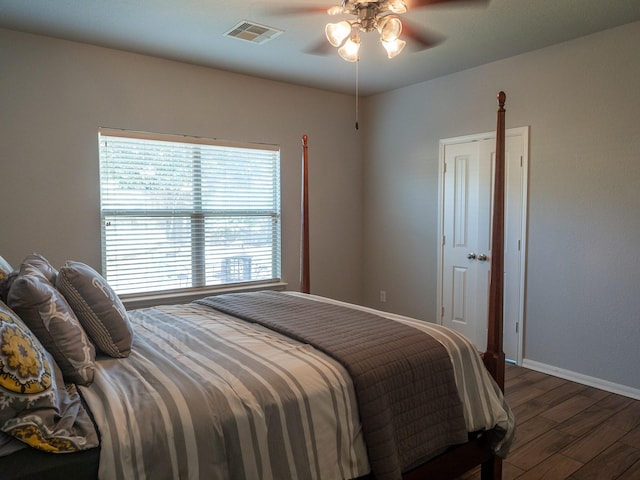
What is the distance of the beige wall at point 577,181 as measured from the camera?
323cm

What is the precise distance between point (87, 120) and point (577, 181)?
3768mm

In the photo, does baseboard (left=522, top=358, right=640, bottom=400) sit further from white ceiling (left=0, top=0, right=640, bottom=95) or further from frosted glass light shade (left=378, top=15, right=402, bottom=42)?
frosted glass light shade (left=378, top=15, right=402, bottom=42)

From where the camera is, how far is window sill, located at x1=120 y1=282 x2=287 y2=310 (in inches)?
149

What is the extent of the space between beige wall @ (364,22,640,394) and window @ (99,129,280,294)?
1739mm

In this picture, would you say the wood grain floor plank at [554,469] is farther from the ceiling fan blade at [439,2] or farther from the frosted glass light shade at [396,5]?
the ceiling fan blade at [439,2]

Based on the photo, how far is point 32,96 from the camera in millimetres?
3355

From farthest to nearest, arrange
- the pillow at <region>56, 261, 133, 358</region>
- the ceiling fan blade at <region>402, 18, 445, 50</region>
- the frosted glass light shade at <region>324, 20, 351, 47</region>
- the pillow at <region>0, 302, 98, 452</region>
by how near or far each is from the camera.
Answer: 1. the ceiling fan blade at <region>402, 18, 445, 50</region>
2. the frosted glass light shade at <region>324, 20, 351, 47</region>
3. the pillow at <region>56, 261, 133, 358</region>
4. the pillow at <region>0, 302, 98, 452</region>

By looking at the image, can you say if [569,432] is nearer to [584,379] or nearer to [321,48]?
[584,379]

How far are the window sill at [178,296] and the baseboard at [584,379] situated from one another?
7.91 feet

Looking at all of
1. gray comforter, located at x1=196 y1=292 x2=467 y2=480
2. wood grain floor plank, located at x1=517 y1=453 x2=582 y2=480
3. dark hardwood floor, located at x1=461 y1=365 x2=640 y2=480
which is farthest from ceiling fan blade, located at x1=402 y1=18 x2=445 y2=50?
wood grain floor plank, located at x1=517 y1=453 x2=582 y2=480

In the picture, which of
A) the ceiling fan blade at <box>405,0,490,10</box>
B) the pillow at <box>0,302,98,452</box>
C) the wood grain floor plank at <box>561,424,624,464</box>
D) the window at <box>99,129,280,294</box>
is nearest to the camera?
the pillow at <box>0,302,98,452</box>

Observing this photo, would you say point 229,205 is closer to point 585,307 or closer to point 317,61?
point 317,61

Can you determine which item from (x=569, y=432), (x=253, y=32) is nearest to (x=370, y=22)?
(x=253, y=32)

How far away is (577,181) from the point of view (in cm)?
348
